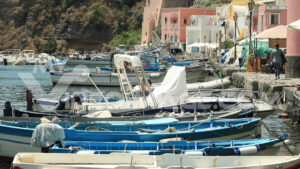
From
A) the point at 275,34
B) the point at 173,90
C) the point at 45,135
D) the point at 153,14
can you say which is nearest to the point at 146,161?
the point at 45,135

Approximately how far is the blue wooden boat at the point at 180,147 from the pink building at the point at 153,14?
267 feet

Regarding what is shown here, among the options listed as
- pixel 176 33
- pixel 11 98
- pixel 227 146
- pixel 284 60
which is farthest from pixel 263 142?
pixel 176 33

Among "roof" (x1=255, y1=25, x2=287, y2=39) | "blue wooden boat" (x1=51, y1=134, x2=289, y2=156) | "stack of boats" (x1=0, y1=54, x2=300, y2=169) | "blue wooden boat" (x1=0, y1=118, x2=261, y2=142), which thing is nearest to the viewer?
"stack of boats" (x1=0, y1=54, x2=300, y2=169)

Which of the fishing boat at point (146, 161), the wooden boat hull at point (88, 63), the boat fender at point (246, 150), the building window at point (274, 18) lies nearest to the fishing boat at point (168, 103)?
the boat fender at point (246, 150)

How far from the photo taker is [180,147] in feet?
44.4

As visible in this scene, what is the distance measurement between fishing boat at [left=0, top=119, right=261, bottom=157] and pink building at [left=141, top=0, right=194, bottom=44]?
78.8 m

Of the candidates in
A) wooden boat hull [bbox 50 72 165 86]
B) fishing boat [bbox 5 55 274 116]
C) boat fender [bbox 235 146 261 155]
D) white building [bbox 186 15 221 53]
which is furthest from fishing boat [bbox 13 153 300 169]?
white building [bbox 186 15 221 53]

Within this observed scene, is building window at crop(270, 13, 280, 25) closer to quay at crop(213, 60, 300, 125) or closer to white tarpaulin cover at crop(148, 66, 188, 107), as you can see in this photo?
quay at crop(213, 60, 300, 125)

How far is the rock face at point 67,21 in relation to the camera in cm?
11650

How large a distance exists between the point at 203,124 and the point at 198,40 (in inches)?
2297

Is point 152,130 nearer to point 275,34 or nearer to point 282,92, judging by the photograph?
point 282,92

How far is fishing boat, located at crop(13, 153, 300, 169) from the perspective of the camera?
37.3 feet

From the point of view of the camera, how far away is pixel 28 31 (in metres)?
122

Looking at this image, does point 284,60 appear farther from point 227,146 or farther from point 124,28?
point 124,28
